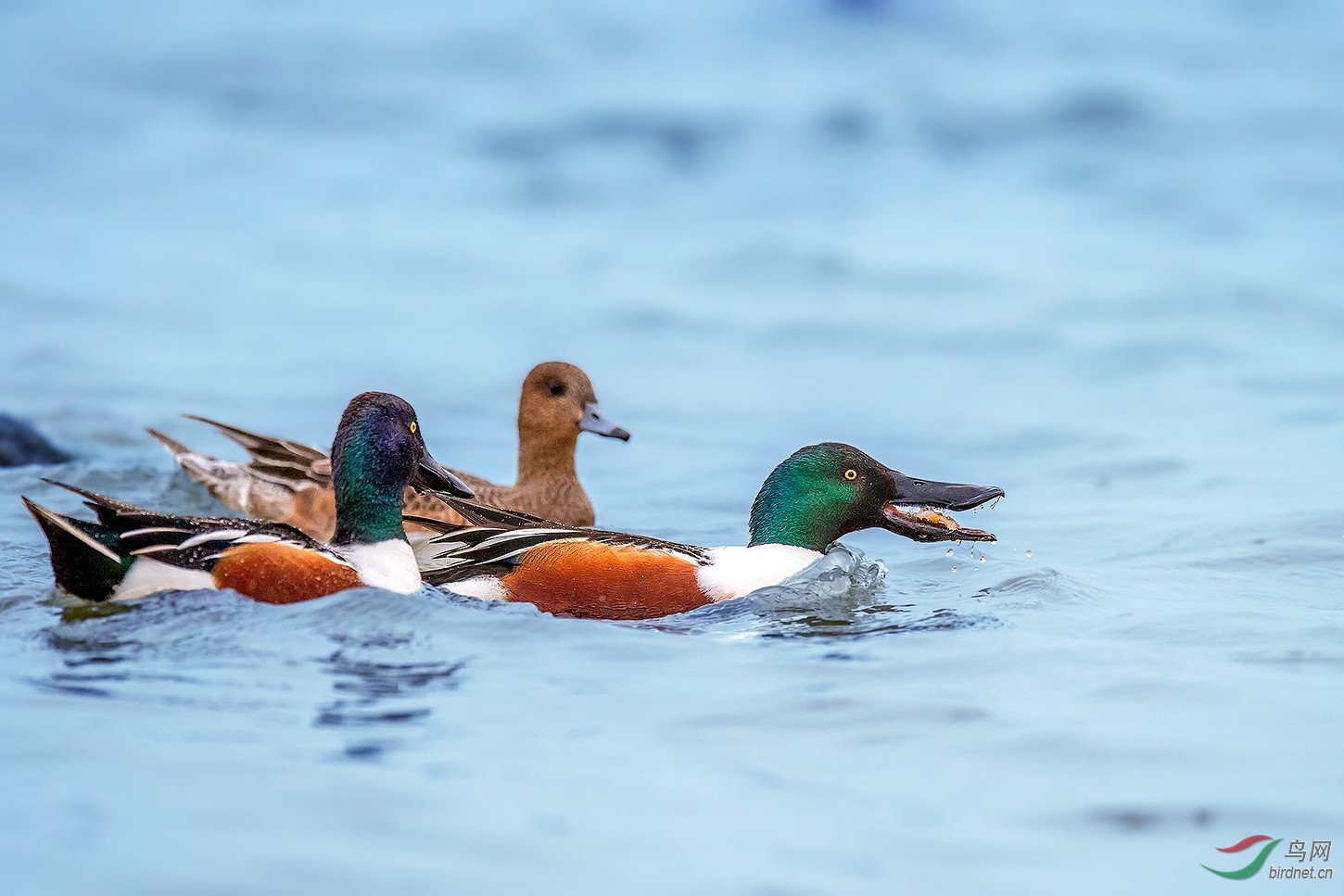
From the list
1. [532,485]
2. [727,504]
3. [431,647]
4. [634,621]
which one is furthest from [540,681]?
[727,504]

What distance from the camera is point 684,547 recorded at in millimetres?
7164

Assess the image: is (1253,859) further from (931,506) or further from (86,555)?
(86,555)

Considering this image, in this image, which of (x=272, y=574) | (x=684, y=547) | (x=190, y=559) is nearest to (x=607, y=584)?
(x=684, y=547)

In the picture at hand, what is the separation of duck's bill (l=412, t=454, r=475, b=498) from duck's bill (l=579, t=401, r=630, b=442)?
1803 millimetres

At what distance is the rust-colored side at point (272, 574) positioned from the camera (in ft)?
20.3

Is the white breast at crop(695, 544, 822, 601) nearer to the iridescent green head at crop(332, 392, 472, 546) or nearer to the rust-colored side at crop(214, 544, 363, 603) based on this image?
the iridescent green head at crop(332, 392, 472, 546)

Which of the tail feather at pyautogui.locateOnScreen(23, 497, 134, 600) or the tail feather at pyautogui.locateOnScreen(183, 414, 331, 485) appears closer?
the tail feather at pyautogui.locateOnScreen(23, 497, 134, 600)

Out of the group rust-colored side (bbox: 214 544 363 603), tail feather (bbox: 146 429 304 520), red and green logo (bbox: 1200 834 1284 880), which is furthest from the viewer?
tail feather (bbox: 146 429 304 520)

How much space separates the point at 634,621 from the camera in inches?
259

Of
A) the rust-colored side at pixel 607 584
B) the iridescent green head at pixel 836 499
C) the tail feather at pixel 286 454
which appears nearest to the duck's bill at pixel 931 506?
the iridescent green head at pixel 836 499

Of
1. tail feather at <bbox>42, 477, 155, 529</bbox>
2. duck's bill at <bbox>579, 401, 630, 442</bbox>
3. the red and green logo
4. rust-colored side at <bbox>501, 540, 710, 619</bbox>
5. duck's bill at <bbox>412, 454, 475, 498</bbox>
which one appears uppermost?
duck's bill at <bbox>579, 401, 630, 442</bbox>

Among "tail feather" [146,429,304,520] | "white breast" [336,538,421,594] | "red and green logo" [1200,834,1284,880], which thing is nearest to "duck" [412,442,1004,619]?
"white breast" [336,538,421,594]

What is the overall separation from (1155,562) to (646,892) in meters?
5.12

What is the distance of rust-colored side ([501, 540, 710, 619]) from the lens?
668 cm
